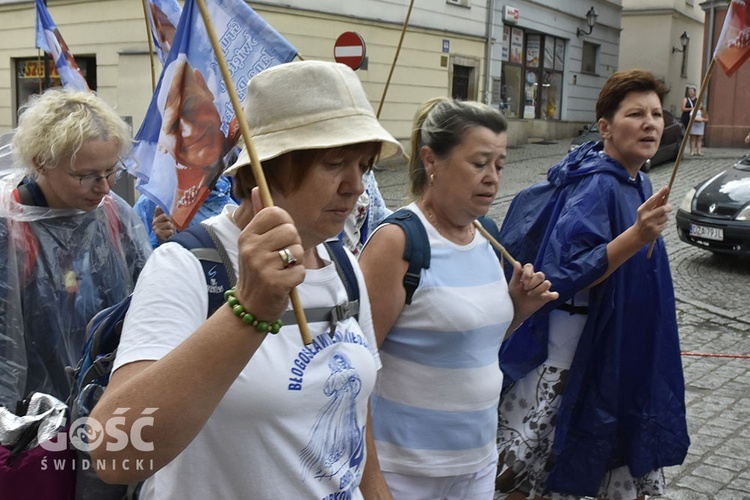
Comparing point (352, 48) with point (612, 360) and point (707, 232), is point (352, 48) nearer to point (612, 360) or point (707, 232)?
point (707, 232)

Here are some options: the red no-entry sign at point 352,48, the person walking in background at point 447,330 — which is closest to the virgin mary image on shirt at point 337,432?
the person walking in background at point 447,330

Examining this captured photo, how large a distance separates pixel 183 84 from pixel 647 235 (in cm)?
175

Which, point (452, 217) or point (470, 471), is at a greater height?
point (452, 217)

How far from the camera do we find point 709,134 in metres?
25.8

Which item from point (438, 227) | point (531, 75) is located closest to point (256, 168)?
point (438, 227)

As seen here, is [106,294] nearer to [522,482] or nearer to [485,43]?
[522,482]

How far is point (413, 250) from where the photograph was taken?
104 inches

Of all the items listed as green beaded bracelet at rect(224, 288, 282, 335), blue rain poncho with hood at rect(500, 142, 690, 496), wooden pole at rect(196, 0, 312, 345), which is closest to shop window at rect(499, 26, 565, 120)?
blue rain poncho with hood at rect(500, 142, 690, 496)

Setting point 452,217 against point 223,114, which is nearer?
point 452,217

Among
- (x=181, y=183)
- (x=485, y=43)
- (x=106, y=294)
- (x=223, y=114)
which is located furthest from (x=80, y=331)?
(x=485, y=43)

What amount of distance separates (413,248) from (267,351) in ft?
3.26

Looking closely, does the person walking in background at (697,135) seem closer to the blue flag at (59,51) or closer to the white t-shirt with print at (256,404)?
the blue flag at (59,51)

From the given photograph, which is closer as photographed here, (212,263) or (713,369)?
(212,263)

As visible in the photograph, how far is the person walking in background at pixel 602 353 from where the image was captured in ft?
10.4
